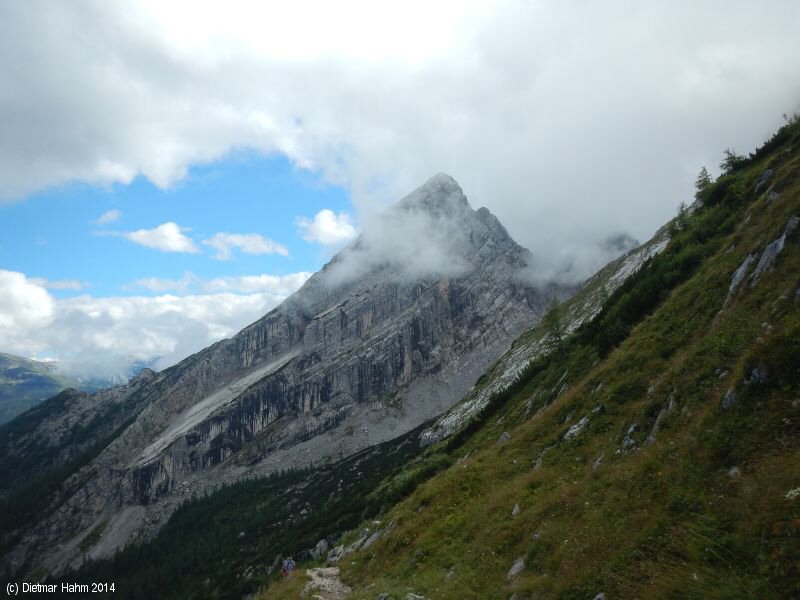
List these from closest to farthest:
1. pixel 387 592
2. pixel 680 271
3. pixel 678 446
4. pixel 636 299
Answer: pixel 678 446 → pixel 387 592 → pixel 680 271 → pixel 636 299

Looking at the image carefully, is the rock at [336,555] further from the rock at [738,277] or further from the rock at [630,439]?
the rock at [738,277]

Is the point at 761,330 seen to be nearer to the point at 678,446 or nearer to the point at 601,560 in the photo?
the point at 678,446

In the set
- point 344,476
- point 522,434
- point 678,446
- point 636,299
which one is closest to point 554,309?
point 636,299

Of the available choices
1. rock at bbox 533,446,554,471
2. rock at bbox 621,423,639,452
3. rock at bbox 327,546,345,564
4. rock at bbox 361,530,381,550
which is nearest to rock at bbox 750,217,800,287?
rock at bbox 621,423,639,452

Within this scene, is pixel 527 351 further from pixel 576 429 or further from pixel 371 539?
pixel 576 429

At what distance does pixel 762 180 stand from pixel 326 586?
44.3 m

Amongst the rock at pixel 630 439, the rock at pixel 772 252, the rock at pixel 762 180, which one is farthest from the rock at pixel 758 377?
the rock at pixel 762 180

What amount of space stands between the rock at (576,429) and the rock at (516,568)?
9315 mm

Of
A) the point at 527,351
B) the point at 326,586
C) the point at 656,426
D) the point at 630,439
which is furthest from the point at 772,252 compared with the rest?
the point at 527,351

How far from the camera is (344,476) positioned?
6757 inches

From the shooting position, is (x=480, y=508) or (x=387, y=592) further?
(x=480, y=508)

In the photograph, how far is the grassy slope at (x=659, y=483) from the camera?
1177 cm

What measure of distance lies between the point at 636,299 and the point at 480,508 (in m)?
25.1

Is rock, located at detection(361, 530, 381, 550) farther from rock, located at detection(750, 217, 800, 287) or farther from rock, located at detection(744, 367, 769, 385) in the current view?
rock, located at detection(750, 217, 800, 287)
